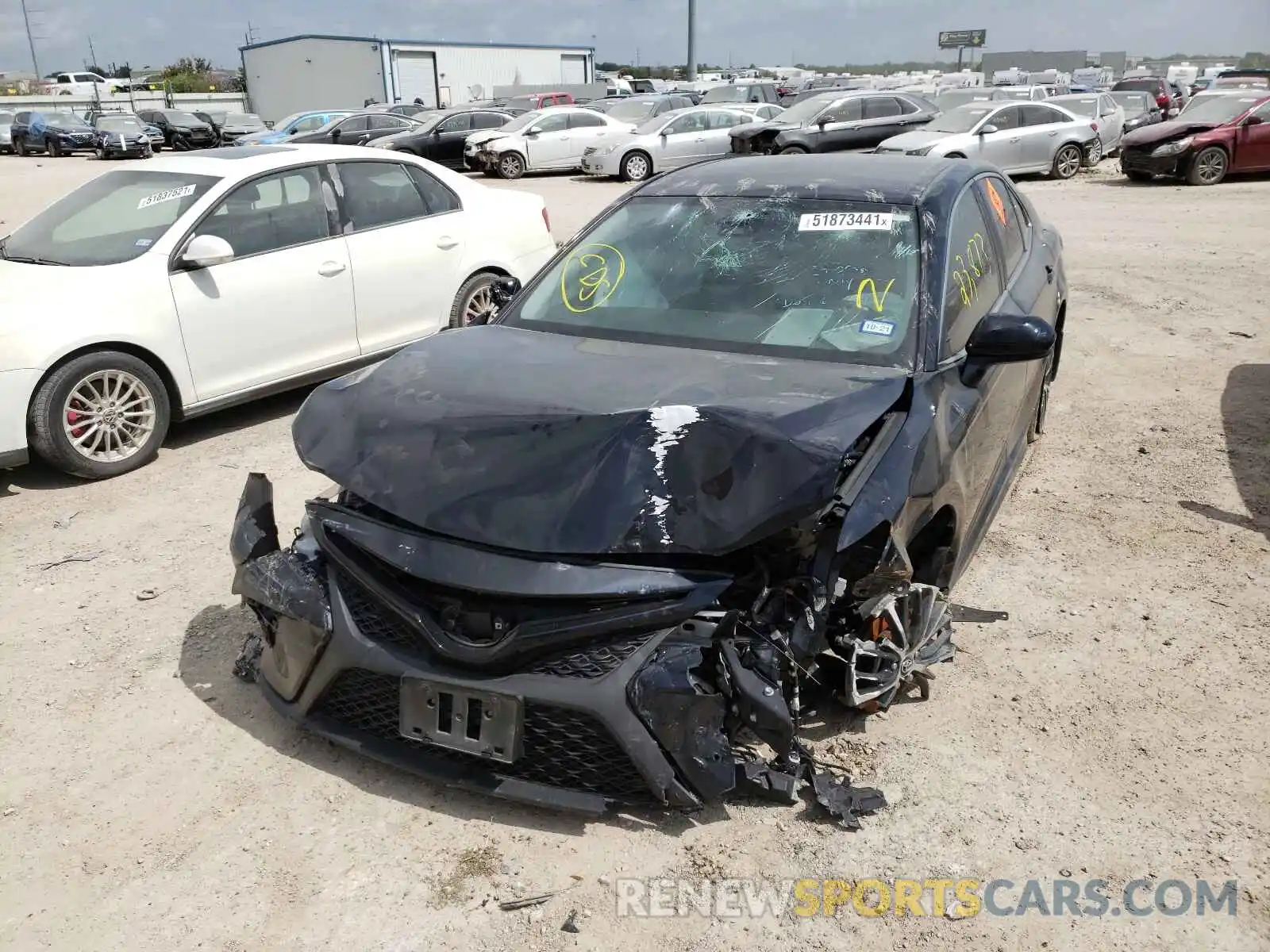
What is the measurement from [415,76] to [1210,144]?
1742 inches

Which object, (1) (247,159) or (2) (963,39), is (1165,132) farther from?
(2) (963,39)

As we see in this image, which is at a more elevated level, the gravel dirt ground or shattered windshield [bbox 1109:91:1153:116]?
shattered windshield [bbox 1109:91:1153:116]

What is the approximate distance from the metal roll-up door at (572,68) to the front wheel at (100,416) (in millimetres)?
59667

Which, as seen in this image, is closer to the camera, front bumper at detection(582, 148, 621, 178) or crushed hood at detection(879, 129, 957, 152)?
crushed hood at detection(879, 129, 957, 152)

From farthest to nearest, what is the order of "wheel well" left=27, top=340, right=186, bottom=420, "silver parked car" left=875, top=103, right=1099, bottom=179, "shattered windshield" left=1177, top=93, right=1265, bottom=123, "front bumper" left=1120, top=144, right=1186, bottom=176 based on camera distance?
"silver parked car" left=875, top=103, right=1099, bottom=179 < "shattered windshield" left=1177, top=93, right=1265, bottom=123 < "front bumper" left=1120, top=144, right=1186, bottom=176 < "wheel well" left=27, top=340, right=186, bottom=420

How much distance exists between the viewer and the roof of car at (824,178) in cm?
402

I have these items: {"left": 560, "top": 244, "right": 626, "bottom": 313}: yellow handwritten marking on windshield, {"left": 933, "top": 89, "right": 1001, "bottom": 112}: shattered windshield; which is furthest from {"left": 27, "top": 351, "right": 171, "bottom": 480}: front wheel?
{"left": 933, "top": 89, "right": 1001, "bottom": 112}: shattered windshield

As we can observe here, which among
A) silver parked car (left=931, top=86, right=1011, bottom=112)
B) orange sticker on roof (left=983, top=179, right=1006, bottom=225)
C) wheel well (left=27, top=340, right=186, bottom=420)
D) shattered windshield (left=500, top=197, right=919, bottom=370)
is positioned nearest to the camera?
shattered windshield (left=500, top=197, right=919, bottom=370)

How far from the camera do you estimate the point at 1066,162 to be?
18.6 m

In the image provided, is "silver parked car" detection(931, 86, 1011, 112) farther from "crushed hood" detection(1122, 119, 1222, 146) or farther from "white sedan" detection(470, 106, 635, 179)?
"white sedan" detection(470, 106, 635, 179)

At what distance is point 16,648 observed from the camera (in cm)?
389

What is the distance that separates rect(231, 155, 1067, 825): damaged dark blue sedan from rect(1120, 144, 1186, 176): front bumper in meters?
16.0

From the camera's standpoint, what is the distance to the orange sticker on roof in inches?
186

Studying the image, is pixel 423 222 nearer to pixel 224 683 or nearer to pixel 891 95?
pixel 224 683
